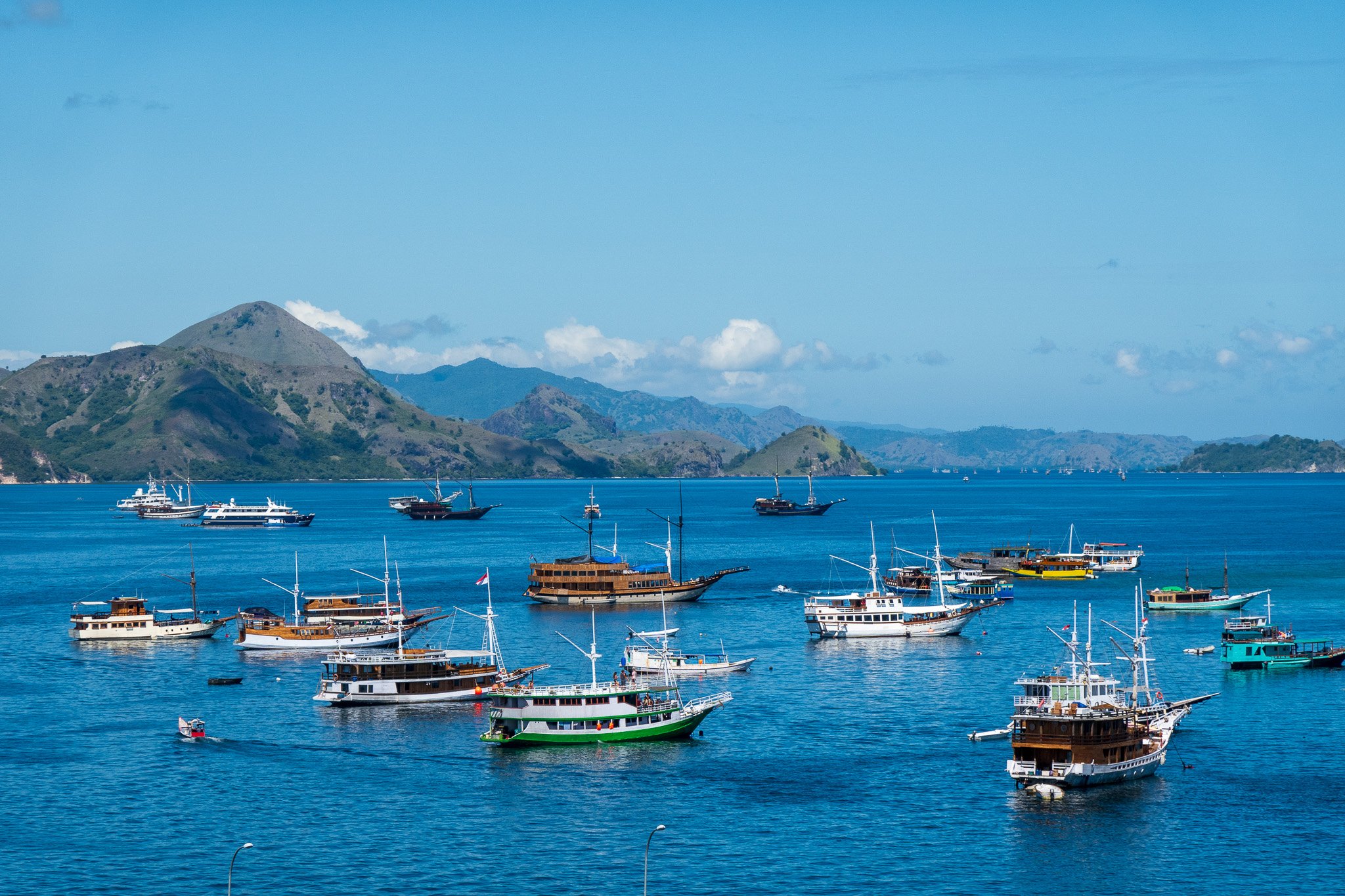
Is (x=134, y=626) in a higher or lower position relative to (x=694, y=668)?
higher

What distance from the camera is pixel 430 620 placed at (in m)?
148

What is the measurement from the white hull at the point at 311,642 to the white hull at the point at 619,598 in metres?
38.9

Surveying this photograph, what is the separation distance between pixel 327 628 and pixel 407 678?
34.7 meters

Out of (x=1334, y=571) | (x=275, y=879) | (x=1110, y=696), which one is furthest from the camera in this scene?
(x=1334, y=571)

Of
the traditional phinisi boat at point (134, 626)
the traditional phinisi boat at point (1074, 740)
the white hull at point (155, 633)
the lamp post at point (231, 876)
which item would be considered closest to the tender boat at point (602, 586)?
the traditional phinisi boat at point (134, 626)

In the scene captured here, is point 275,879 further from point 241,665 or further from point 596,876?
point 241,665

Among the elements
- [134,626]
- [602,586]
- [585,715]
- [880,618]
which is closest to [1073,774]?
[585,715]

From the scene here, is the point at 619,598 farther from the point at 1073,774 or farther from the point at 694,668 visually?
the point at 1073,774

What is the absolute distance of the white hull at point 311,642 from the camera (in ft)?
447

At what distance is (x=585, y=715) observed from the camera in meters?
95.2

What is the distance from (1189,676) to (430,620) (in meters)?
74.0

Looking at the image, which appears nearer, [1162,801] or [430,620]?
[1162,801]

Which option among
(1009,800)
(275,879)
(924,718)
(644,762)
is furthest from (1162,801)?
(275,879)

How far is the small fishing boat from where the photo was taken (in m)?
163
